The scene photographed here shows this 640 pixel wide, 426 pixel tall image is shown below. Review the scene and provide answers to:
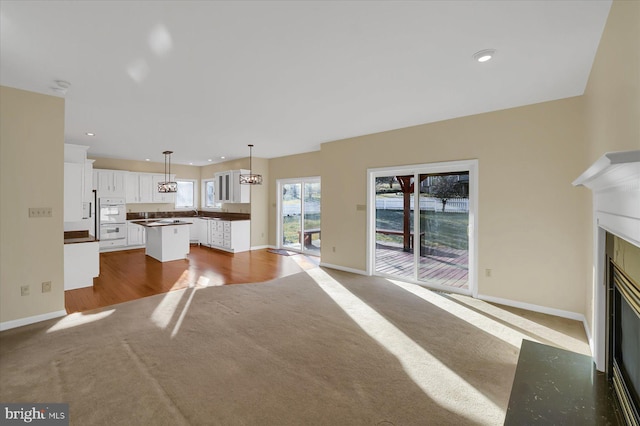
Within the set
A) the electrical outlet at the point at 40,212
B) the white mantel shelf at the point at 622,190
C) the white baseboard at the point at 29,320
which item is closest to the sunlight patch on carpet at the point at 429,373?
the white mantel shelf at the point at 622,190

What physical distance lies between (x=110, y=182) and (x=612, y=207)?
9.50m

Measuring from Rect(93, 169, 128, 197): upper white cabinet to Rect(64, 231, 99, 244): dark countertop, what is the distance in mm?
2976

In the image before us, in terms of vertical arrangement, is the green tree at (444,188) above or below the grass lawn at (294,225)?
above

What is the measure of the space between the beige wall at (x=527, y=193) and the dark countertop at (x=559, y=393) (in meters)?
1.50

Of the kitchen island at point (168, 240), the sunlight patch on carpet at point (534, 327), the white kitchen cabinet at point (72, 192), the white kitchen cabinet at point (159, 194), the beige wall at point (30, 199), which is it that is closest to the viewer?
the sunlight patch on carpet at point (534, 327)

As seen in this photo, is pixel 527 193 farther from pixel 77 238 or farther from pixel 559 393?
pixel 77 238

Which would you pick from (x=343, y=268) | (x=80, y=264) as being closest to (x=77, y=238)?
(x=80, y=264)

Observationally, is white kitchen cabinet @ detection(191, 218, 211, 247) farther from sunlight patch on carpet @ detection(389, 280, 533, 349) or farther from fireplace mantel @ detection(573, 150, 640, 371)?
Result: fireplace mantel @ detection(573, 150, 640, 371)

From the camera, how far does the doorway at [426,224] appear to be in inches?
167

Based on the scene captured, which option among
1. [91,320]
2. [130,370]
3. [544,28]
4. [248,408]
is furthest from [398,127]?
[91,320]

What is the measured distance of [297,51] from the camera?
2354mm

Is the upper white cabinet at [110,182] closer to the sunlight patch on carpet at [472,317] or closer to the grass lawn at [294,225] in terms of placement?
the grass lawn at [294,225]

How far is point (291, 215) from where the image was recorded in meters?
7.88

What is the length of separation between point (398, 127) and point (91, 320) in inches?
196
